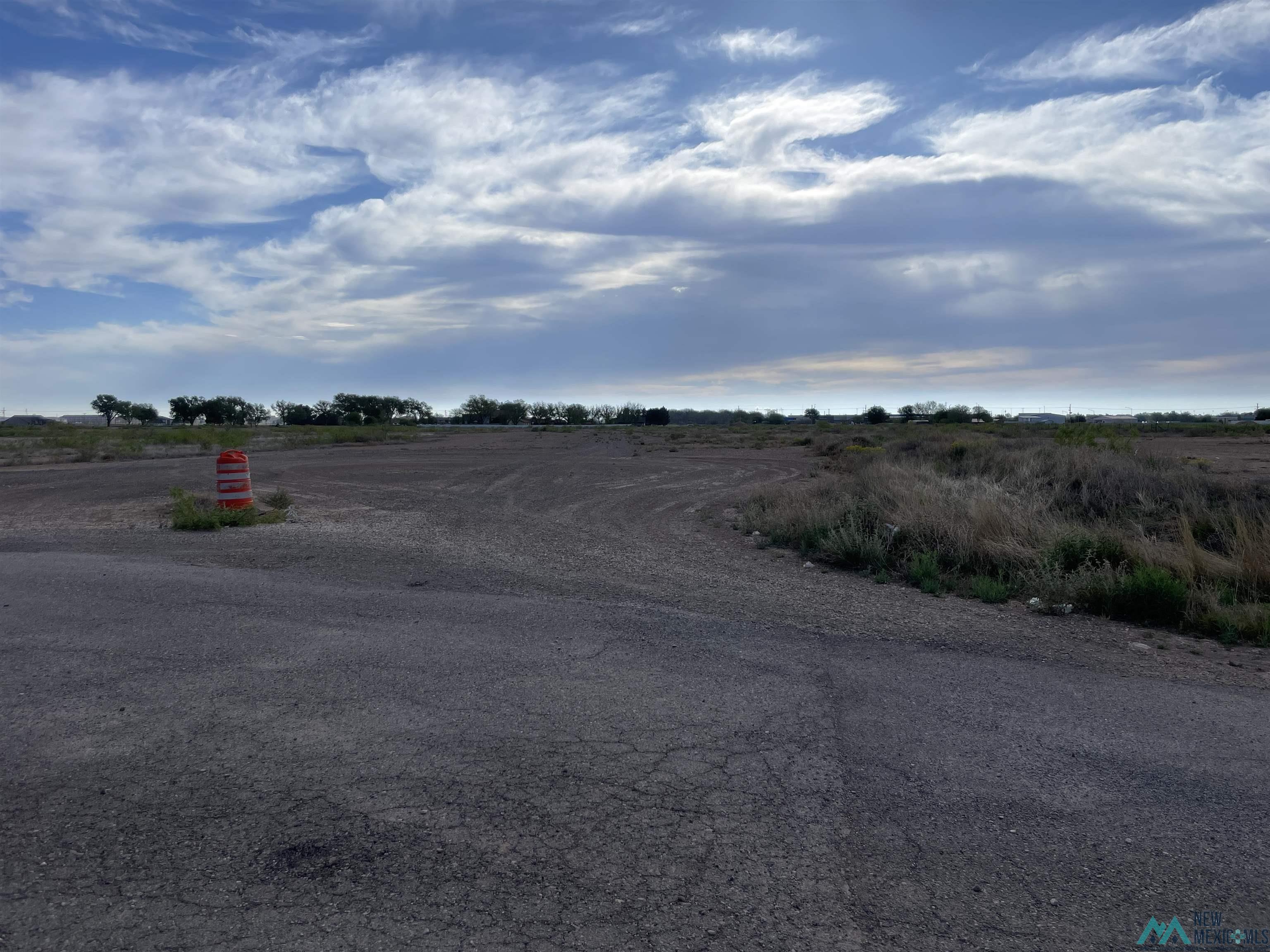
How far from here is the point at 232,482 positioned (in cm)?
1762

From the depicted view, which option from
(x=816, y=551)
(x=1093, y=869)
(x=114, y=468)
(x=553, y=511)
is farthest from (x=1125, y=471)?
(x=114, y=468)

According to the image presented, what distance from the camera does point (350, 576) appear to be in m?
10.9

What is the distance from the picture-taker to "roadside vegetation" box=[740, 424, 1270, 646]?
9430mm

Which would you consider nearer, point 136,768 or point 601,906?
point 601,906

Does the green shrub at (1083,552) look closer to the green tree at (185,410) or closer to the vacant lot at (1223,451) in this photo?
the vacant lot at (1223,451)

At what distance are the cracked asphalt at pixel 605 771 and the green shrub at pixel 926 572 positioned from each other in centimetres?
64

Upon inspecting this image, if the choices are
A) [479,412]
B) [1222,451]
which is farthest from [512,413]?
[1222,451]

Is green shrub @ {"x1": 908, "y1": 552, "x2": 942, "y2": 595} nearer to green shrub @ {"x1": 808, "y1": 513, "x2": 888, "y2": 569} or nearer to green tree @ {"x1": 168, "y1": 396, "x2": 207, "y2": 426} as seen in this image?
green shrub @ {"x1": 808, "y1": 513, "x2": 888, "y2": 569}

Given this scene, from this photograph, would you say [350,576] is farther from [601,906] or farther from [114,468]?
[114,468]

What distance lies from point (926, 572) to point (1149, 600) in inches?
108

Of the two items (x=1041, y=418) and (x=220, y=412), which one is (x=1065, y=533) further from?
(x=220, y=412)

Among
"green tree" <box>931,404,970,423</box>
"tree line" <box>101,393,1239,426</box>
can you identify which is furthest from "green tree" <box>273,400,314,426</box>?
"green tree" <box>931,404,970,423</box>

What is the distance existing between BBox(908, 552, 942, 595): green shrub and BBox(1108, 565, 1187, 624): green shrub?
2.00 meters

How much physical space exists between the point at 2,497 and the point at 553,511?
15677 mm
